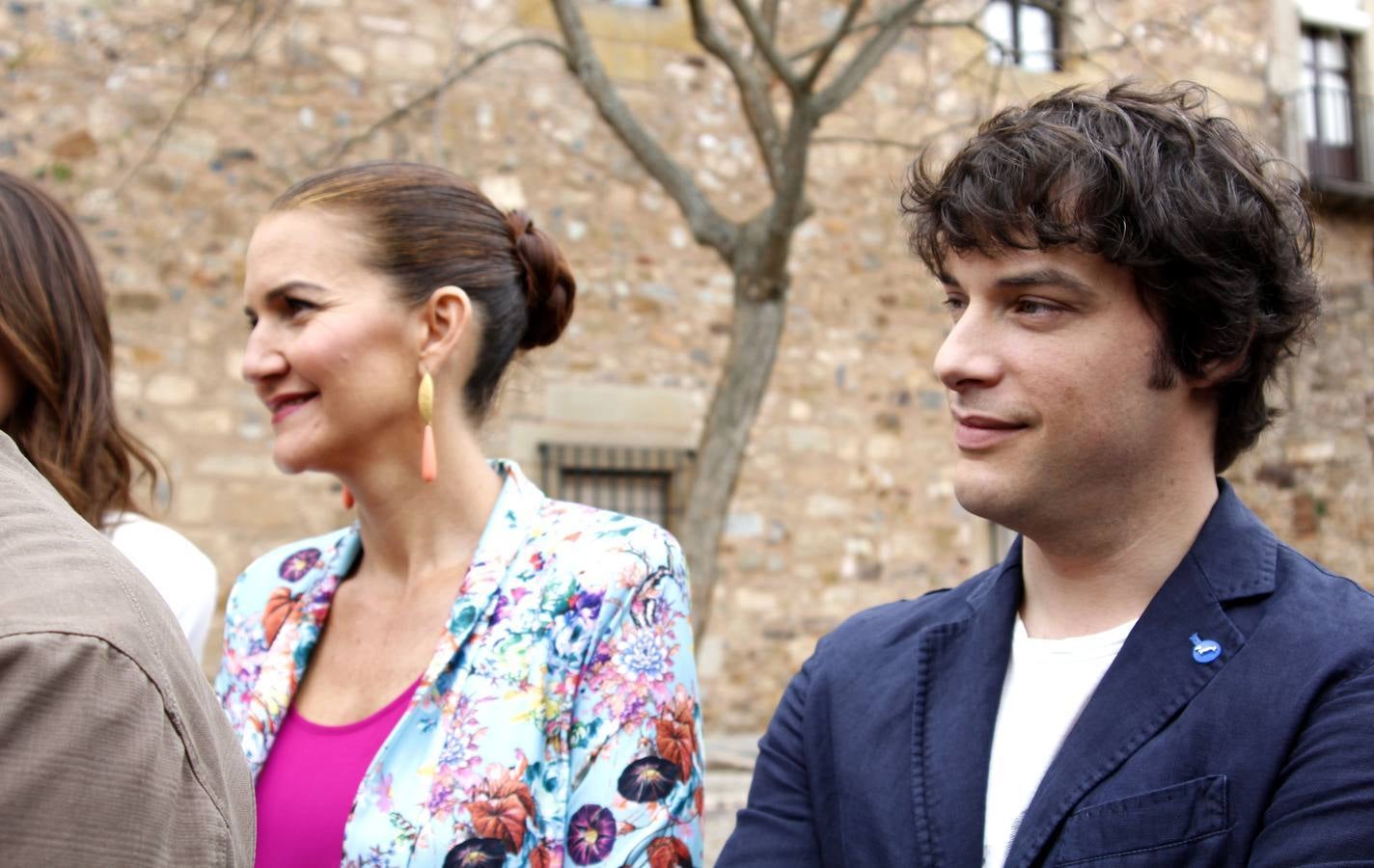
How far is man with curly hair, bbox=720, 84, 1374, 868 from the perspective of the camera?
1.39m

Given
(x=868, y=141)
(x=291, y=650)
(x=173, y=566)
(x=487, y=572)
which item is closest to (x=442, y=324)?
(x=487, y=572)

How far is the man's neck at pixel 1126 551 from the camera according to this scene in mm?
1547

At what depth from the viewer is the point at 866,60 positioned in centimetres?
586

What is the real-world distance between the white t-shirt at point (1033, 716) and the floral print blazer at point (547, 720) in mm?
465

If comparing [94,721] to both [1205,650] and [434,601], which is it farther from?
[434,601]

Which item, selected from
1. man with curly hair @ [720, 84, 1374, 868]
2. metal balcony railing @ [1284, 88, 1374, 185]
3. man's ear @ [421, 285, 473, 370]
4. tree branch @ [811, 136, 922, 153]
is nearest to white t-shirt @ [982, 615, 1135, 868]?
man with curly hair @ [720, 84, 1374, 868]

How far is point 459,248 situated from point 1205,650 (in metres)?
1.27

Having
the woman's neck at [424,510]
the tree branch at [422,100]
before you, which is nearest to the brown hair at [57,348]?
the woman's neck at [424,510]

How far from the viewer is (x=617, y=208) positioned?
771cm

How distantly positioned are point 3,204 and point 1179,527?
6.24 feet

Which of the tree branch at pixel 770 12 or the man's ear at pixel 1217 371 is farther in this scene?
the tree branch at pixel 770 12

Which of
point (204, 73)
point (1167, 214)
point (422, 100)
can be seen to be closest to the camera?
point (1167, 214)

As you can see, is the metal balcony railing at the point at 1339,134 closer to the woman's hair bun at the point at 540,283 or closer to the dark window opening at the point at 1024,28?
the dark window opening at the point at 1024,28

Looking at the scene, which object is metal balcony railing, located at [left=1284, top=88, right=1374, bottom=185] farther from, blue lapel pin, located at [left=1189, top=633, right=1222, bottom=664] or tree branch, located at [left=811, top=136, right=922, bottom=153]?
blue lapel pin, located at [left=1189, top=633, right=1222, bottom=664]
